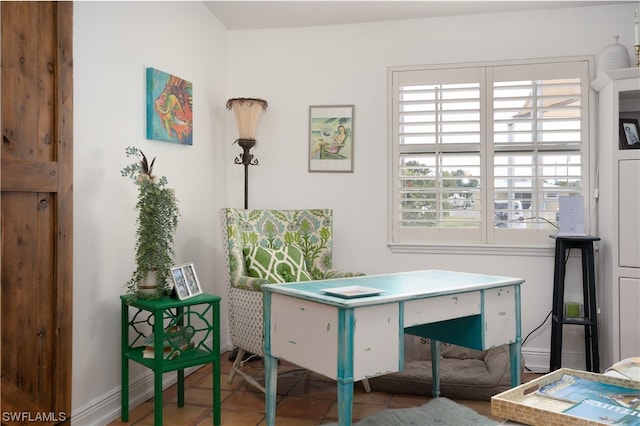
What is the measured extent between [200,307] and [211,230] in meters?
0.59

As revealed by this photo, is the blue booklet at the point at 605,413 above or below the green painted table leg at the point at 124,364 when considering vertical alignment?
above

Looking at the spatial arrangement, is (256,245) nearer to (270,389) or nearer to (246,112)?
(246,112)

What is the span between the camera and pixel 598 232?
12.0ft

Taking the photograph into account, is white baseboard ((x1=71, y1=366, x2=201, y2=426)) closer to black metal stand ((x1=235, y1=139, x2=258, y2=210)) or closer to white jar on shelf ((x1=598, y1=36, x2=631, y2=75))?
black metal stand ((x1=235, y1=139, x2=258, y2=210))

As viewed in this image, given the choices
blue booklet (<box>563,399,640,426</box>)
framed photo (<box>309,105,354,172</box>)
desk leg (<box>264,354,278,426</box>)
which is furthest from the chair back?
blue booklet (<box>563,399,640,426</box>)

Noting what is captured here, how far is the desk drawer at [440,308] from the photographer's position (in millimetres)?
2205

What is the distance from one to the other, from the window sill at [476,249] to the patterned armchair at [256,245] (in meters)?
0.62

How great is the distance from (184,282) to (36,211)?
2.83ft

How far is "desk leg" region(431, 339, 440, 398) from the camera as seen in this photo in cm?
305

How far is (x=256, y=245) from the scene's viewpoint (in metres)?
3.50

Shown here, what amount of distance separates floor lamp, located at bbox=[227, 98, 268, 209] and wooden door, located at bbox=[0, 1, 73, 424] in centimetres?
166

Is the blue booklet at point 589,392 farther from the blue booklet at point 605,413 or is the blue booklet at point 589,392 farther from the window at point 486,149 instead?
the window at point 486,149

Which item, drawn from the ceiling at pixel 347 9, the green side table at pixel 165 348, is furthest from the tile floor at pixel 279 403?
the ceiling at pixel 347 9

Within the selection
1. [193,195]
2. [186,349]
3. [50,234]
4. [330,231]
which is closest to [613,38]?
[330,231]
